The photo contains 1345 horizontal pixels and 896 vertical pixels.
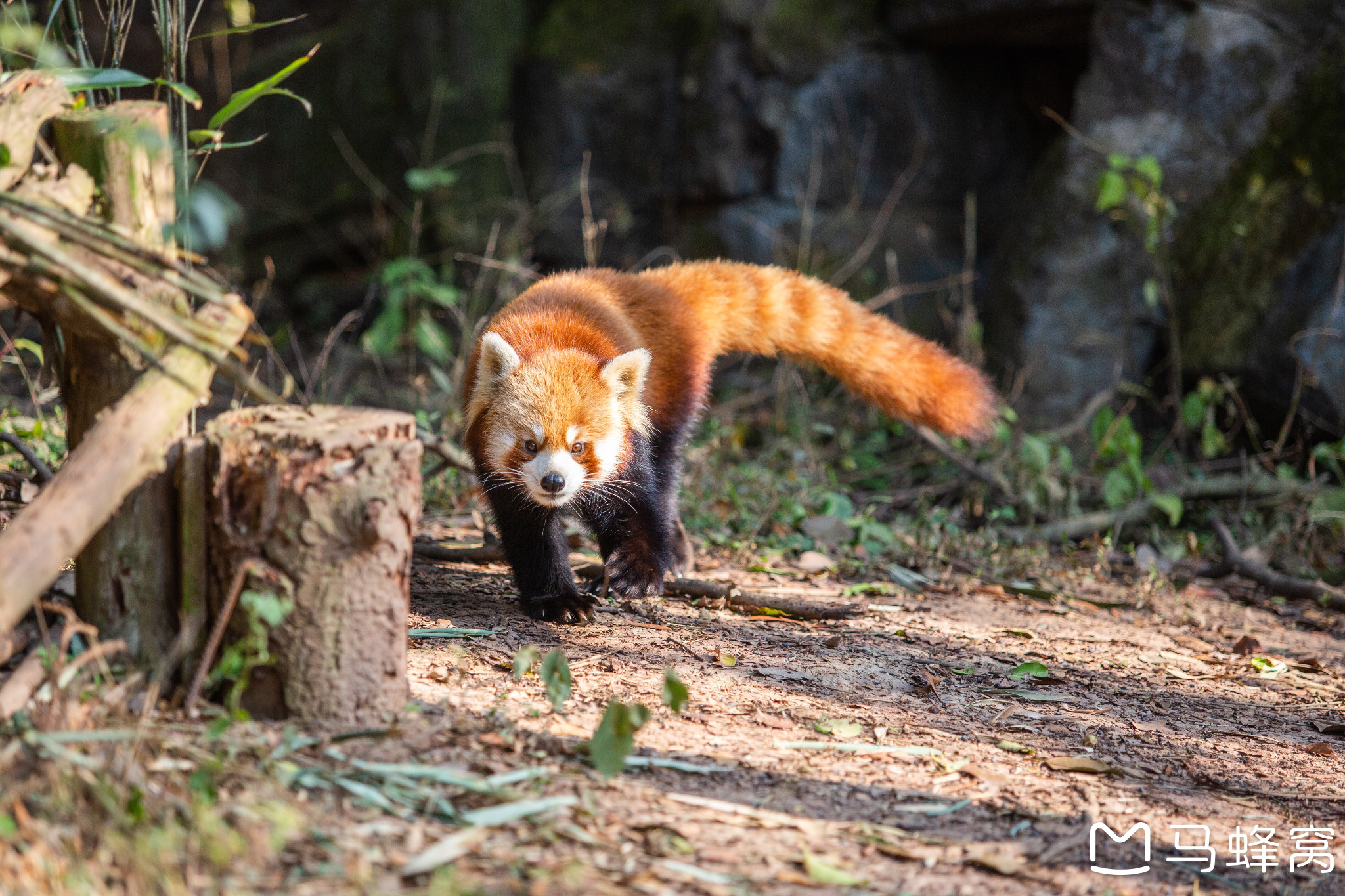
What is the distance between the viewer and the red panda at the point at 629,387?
341cm

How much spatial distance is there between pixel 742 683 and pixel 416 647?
0.91 m

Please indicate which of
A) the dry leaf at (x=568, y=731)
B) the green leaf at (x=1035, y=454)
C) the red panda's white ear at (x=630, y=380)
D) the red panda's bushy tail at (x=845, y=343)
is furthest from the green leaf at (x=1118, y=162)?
the dry leaf at (x=568, y=731)

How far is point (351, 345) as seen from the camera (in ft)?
24.3

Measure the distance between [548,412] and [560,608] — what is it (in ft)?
2.09

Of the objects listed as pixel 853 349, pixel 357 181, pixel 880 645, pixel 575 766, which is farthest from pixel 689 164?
pixel 575 766

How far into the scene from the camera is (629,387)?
3.55m

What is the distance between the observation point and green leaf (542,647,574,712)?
2346 mm

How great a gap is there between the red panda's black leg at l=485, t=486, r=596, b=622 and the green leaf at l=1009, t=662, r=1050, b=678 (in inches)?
53.4

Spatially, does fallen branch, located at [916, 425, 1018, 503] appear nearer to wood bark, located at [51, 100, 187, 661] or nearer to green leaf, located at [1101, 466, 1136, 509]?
green leaf, located at [1101, 466, 1136, 509]

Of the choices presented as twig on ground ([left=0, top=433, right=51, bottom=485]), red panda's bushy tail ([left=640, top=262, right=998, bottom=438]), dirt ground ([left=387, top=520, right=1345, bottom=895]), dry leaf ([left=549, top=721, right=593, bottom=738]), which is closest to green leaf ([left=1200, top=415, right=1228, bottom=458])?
dirt ground ([left=387, top=520, right=1345, bottom=895])

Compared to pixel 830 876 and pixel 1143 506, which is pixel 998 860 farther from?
pixel 1143 506

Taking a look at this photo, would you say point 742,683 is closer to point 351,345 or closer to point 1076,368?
point 1076,368

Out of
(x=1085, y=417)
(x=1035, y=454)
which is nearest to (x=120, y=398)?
(x=1035, y=454)

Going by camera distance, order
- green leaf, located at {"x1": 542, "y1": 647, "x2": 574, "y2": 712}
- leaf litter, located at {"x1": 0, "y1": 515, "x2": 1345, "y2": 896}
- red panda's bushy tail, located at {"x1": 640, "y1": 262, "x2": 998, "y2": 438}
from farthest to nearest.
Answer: red panda's bushy tail, located at {"x1": 640, "y1": 262, "x2": 998, "y2": 438} < green leaf, located at {"x1": 542, "y1": 647, "x2": 574, "y2": 712} < leaf litter, located at {"x1": 0, "y1": 515, "x2": 1345, "y2": 896}
